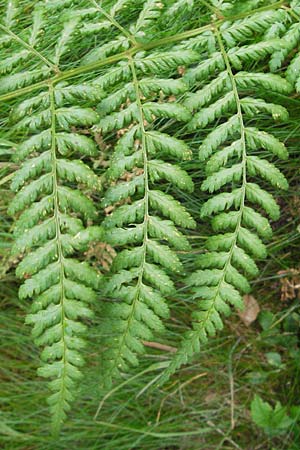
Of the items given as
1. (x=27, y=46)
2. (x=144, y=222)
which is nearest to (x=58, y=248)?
(x=144, y=222)

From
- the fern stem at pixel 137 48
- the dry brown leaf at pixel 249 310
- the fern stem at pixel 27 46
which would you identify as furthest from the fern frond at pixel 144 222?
the dry brown leaf at pixel 249 310

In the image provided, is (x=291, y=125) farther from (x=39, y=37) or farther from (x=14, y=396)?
(x=14, y=396)

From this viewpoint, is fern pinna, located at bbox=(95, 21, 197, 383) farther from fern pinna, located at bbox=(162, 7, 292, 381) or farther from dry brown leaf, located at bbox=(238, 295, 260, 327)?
dry brown leaf, located at bbox=(238, 295, 260, 327)

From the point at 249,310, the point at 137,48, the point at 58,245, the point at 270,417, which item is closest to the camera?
the point at 58,245

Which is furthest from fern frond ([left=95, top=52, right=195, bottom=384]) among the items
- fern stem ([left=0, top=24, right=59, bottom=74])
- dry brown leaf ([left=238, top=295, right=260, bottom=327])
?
dry brown leaf ([left=238, top=295, right=260, bottom=327])

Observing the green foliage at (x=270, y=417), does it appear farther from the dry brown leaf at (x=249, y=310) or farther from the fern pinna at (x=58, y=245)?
the fern pinna at (x=58, y=245)

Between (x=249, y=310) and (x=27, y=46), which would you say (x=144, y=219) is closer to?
(x=27, y=46)

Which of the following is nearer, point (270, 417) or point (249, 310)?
point (270, 417)

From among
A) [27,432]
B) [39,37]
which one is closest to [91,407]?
[27,432]

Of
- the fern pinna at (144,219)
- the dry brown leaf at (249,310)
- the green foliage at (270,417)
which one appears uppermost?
the fern pinna at (144,219)
